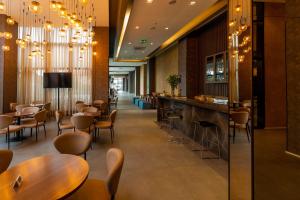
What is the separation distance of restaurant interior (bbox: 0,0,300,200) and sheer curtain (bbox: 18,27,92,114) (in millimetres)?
48

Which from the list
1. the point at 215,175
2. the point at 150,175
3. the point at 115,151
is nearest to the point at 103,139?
the point at 150,175

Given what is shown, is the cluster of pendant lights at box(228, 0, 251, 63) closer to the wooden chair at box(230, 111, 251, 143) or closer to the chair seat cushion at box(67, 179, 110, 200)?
the wooden chair at box(230, 111, 251, 143)

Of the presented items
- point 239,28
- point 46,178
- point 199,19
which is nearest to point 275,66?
point 239,28

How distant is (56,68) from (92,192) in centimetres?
927

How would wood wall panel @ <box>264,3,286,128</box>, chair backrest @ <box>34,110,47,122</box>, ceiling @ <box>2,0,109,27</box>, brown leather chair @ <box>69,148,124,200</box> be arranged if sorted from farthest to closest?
ceiling @ <box>2,0,109,27</box> < chair backrest @ <box>34,110,47,122</box> < wood wall panel @ <box>264,3,286,128</box> < brown leather chair @ <box>69,148,124,200</box>

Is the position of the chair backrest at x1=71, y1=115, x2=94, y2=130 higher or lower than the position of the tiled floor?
higher

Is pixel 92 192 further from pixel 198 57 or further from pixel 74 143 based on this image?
pixel 198 57

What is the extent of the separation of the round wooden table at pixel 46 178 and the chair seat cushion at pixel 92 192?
297 mm

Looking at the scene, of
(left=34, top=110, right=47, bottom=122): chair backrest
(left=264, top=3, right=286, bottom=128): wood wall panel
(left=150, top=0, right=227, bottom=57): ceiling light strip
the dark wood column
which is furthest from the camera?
the dark wood column

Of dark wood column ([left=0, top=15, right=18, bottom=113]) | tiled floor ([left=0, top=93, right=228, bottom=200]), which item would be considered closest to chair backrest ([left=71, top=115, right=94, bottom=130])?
tiled floor ([left=0, top=93, right=228, bottom=200])

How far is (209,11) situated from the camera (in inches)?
276

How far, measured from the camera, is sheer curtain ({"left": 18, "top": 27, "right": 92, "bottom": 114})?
32.2ft

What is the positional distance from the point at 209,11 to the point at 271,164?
5351mm

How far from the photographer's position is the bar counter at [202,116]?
4270mm
